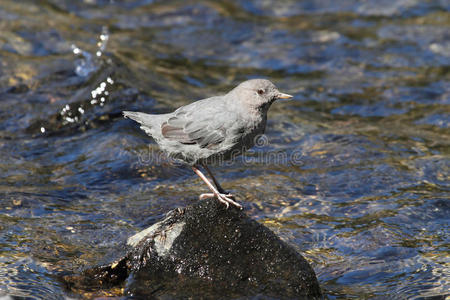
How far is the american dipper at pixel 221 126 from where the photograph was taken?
469 centimetres

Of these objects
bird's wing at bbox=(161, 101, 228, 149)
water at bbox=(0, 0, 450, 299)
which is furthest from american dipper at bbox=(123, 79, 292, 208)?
water at bbox=(0, 0, 450, 299)

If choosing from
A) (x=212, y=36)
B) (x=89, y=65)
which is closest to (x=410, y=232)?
(x=89, y=65)

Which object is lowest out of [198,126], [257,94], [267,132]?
[267,132]

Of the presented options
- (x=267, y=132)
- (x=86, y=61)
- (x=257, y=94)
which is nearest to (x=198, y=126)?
(x=257, y=94)

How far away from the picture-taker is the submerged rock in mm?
4301

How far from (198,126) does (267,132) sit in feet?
10.5

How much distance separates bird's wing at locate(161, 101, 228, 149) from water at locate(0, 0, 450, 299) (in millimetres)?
1195

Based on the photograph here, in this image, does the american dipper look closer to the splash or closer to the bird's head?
the bird's head

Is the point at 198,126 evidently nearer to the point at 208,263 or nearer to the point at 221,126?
the point at 221,126

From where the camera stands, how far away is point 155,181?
6656mm

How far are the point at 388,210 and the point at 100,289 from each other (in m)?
3.10

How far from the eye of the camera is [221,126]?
473 centimetres

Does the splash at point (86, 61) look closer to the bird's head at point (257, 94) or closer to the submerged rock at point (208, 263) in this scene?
the bird's head at point (257, 94)

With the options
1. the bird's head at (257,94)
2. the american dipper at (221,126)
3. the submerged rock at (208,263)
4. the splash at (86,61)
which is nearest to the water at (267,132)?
the splash at (86,61)
